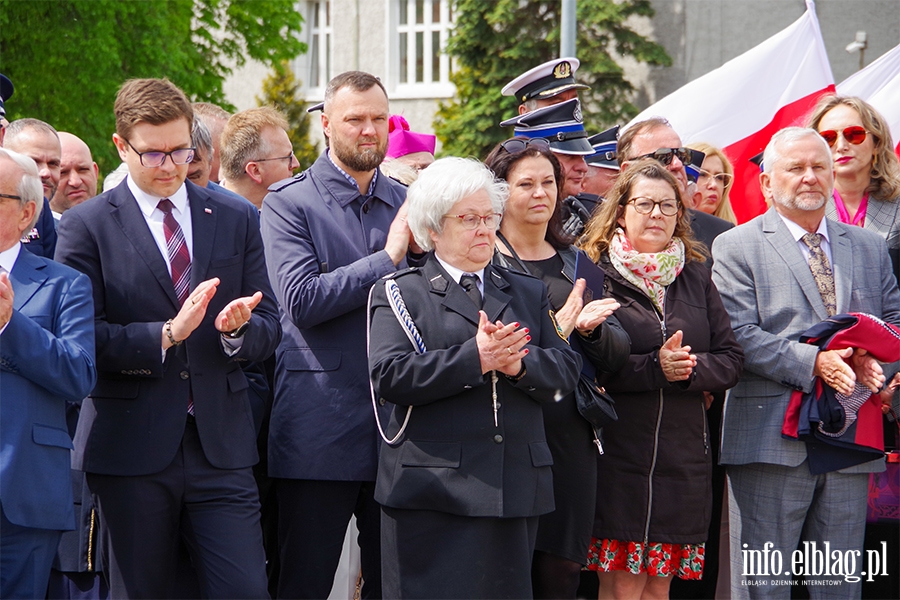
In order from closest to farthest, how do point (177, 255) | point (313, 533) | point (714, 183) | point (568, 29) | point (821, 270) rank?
point (177, 255) < point (313, 533) < point (821, 270) < point (714, 183) < point (568, 29)

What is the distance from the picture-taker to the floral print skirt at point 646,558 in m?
4.99

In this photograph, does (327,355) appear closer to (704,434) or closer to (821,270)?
(704,434)

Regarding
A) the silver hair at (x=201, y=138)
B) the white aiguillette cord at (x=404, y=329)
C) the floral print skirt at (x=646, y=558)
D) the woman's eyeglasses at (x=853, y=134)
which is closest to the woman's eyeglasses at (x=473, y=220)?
the white aiguillette cord at (x=404, y=329)

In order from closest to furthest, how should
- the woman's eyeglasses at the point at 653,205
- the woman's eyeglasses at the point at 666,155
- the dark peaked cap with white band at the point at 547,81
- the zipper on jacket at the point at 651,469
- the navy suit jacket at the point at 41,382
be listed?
the navy suit jacket at the point at 41,382
the zipper on jacket at the point at 651,469
the woman's eyeglasses at the point at 653,205
the woman's eyeglasses at the point at 666,155
the dark peaked cap with white band at the point at 547,81

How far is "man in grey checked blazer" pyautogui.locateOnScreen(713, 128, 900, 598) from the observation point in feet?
17.0

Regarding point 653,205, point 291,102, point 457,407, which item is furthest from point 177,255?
point 291,102

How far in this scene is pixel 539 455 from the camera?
4.10m

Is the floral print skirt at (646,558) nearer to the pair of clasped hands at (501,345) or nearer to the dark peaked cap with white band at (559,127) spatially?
the pair of clasped hands at (501,345)

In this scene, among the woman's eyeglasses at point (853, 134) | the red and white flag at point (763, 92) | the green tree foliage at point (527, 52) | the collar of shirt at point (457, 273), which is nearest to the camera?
the collar of shirt at point (457, 273)

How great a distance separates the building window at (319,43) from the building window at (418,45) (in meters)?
2.58

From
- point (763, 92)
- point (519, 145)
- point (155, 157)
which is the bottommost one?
point (155, 157)

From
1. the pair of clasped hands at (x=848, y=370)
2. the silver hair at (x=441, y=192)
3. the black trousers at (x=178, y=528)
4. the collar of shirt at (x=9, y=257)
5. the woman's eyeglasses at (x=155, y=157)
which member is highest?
the woman's eyeglasses at (x=155, y=157)

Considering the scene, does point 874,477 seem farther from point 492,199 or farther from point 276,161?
point 276,161

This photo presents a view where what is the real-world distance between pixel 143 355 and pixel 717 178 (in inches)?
165
